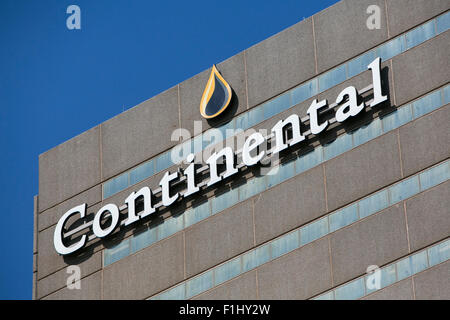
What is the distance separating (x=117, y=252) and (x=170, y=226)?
2.79m

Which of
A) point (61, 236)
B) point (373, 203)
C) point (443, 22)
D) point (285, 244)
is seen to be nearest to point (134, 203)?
point (61, 236)

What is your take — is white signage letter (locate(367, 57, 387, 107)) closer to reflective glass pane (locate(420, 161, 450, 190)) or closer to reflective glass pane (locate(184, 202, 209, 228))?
reflective glass pane (locate(420, 161, 450, 190))

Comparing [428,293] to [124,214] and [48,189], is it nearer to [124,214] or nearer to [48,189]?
[124,214]

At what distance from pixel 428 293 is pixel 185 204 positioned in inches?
472

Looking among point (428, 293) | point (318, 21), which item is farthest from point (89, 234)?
point (428, 293)

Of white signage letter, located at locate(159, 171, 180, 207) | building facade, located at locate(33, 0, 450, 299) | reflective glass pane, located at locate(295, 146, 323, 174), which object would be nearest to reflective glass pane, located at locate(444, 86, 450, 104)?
building facade, located at locate(33, 0, 450, 299)

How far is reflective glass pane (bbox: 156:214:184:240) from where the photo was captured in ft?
154

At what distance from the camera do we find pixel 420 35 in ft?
141

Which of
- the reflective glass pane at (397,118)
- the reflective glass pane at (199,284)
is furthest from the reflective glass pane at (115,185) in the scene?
the reflective glass pane at (397,118)

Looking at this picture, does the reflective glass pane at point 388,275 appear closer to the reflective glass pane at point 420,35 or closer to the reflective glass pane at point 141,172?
the reflective glass pane at point 420,35

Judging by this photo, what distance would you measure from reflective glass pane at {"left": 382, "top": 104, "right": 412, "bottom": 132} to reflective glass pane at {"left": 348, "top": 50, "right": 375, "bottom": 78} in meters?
2.36

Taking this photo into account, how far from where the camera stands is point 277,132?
44.6 m

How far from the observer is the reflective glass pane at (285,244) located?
43.1m
